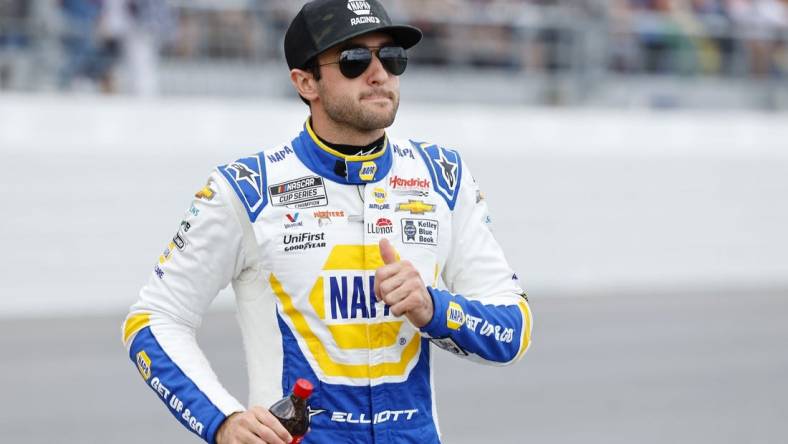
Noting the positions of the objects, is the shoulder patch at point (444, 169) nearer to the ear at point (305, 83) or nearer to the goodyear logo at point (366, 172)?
the goodyear logo at point (366, 172)

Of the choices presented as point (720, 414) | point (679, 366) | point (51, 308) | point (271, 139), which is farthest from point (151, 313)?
point (271, 139)

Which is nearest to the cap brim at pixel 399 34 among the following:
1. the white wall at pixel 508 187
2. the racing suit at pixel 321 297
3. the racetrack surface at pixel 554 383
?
the racing suit at pixel 321 297

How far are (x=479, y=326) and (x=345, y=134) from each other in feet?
1.97

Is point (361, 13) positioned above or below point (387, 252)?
above

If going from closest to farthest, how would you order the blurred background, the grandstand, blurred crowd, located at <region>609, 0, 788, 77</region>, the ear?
the ear < the blurred background < the grandstand < blurred crowd, located at <region>609, 0, 788, 77</region>

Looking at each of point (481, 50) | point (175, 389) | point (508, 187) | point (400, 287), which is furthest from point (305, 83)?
point (481, 50)

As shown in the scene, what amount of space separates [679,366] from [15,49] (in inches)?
245

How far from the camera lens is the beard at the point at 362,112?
10.7ft

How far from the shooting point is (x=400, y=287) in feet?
9.55

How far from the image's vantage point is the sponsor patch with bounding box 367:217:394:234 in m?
3.25

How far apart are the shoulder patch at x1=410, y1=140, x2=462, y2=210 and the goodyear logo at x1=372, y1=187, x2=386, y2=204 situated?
0.49ft

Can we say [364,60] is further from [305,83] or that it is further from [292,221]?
[292,221]

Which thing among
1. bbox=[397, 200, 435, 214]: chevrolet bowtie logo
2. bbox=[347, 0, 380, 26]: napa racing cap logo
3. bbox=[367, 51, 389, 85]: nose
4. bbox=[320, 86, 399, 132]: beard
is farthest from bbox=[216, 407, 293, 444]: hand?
bbox=[347, 0, 380, 26]: napa racing cap logo

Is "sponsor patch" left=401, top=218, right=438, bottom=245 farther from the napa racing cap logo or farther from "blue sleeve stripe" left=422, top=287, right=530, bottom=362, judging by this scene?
the napa racing cap logo
